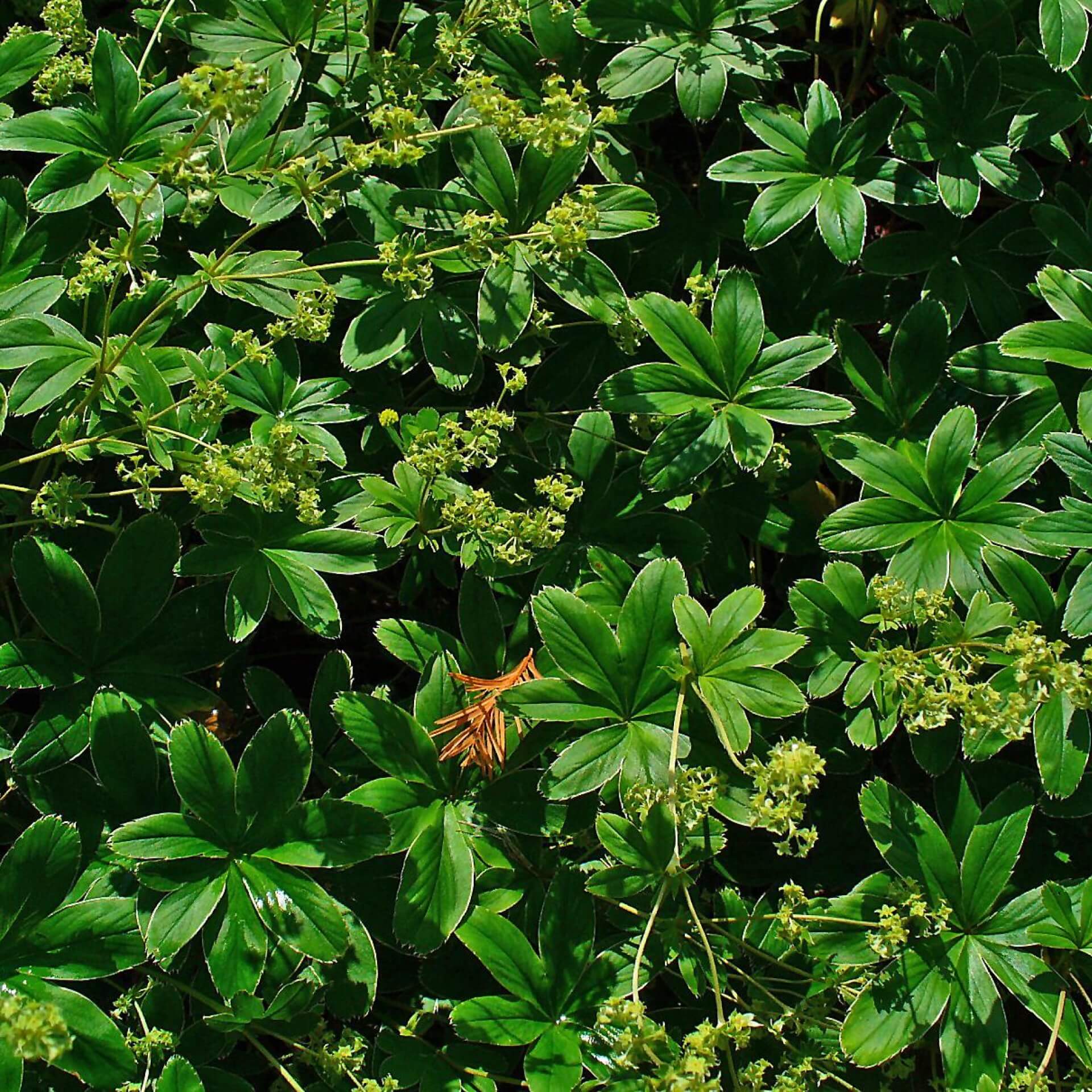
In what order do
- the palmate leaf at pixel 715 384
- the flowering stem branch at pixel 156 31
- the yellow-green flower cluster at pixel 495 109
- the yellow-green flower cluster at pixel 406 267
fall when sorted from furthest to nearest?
1. the flowering stem branch at pixel 156 31
2. the palmate leaf at pixel 715 384
3. the yellow-green flower cluster at pixel 406 267
4. the yellow-green flower cluster at pixel 495 109

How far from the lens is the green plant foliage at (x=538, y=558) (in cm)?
196

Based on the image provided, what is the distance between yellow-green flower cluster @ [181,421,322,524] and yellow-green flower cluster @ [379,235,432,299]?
367mm

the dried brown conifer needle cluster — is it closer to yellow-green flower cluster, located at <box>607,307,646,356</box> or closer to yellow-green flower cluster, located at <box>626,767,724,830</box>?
yellow-green flower cluster, located at <box>626,767,724,830</box>

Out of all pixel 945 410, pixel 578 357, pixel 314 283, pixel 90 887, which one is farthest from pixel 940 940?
pixel 314 283

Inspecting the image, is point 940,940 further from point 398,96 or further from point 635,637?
point 398,96

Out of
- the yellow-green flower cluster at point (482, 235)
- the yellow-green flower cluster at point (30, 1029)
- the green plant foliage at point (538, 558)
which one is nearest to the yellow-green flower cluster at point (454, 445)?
the green plant foliage at point (538, 558)

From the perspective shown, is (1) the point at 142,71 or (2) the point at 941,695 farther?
(1) the point at 142,71

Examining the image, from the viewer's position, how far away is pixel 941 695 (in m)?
1.93

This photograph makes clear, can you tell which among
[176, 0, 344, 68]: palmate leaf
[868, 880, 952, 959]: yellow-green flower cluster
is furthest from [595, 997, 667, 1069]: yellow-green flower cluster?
[176, 0, 344, 68]: palmate leaf

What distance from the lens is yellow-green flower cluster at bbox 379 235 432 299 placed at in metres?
2.11

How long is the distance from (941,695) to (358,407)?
3.97 ft

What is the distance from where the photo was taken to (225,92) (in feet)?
5.56

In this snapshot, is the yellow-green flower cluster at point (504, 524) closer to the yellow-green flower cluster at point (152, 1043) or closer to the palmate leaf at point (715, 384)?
the palmate leaf at point (715, 384)

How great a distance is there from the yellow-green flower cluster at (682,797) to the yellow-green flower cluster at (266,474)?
71cm
